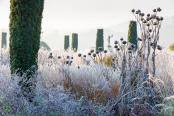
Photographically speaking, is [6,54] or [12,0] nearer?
[12,0]

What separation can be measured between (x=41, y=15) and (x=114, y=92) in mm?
2593

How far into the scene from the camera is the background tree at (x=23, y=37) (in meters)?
4.23

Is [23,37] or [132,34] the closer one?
[23,37]

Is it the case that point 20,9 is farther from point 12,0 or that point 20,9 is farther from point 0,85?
point 0,85

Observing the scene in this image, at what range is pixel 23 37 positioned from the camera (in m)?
4.23

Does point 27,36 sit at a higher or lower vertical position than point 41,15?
lower

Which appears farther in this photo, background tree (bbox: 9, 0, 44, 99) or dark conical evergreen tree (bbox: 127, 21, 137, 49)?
dark conical evergreen tree (bbox: 127, 21, 137, 49)

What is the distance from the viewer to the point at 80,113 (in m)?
2.91

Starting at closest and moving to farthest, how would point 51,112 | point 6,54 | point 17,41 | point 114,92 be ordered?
point 51,112, point 17,41, point 114,92, point 6,54

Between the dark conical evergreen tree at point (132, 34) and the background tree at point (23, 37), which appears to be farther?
the dark conical evergreen tree at point (132, 34)

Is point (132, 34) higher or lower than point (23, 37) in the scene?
higher

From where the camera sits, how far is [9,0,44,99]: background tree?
4230 millimetres

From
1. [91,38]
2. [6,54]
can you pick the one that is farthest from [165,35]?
[6,54]

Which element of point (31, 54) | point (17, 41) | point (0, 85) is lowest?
point (0, 85)
